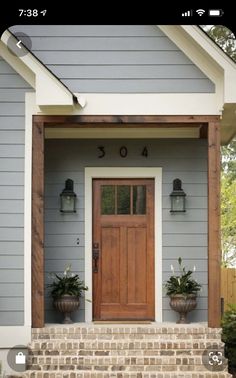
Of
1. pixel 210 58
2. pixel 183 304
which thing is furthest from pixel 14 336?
pixel 210 58

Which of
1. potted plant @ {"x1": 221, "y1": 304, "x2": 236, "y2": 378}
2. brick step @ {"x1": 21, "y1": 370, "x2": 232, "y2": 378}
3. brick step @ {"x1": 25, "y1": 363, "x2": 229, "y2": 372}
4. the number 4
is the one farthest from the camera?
the number 4

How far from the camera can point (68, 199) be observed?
755 centimetres

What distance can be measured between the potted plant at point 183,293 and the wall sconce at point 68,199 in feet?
5.02

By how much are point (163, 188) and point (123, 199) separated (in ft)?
1.74

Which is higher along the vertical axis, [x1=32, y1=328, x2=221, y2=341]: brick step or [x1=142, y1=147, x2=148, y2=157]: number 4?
[x1=142, y1=147, x2=148, y2=157]: number 4

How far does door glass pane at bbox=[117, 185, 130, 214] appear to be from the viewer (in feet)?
25.2

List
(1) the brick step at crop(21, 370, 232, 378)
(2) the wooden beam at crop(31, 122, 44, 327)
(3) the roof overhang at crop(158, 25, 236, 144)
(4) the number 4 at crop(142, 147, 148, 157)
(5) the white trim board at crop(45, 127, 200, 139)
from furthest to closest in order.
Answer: (4) the number 4 at crop(142, 147, 148, 157), (5) the white trim board at crop(45, 127, 200, 139), (2) the wooden beam at crop(31, 122, 44, 327), (3) the roof overhang at crop(158, 25, 236, 144), (1) the brick step at crop(21, 370, 232, 378)

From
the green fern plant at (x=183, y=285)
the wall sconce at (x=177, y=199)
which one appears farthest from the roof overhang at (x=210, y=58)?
the green fern plant at (x=183, y=285)

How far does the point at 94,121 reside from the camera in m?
6.54

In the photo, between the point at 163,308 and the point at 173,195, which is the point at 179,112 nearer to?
the point at 173,195

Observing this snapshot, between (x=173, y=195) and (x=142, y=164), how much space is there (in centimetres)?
56

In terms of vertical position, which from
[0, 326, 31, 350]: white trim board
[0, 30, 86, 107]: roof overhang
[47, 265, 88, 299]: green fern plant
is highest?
[0, 30, 86, 107]: roof overhang
